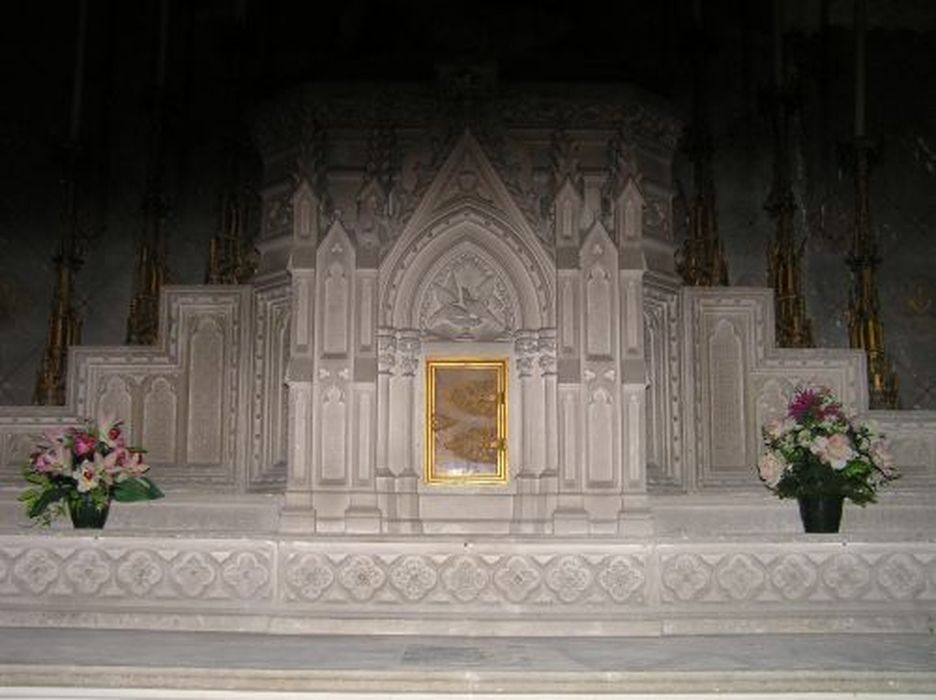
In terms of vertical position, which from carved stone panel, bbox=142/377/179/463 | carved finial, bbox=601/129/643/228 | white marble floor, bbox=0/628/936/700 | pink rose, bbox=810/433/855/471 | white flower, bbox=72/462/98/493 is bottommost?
white marble floor, bbox=0/628/936/700

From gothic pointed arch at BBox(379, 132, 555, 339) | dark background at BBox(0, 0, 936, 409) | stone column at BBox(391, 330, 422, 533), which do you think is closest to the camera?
stone column at BBox(391, 330, 422, 533)

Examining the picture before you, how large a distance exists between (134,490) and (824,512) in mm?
5641

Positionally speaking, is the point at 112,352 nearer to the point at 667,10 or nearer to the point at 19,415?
the point at 19,415

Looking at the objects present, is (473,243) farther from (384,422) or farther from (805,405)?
(805,405)

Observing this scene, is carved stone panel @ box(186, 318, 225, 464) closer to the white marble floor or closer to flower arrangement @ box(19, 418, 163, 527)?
flower arrangement @ box(19, 418, 163, 527)

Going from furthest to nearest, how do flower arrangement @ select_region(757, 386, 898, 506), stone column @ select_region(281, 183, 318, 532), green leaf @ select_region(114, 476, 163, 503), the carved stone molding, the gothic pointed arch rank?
1. the gothic pointed arch
2. stone column @ select_region(281, 183, 318, 532)
3. green leaf @ select_region(114, 476, 163, 503)
4. flower arrangement @ select_region(757, 386, 898, 506)
5. the carved stone molding

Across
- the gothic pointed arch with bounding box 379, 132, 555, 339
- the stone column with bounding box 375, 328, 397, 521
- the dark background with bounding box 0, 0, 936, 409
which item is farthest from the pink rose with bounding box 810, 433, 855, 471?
the stone column with bounding box 375, 328, 397, 521

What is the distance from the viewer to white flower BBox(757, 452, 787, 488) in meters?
8.88

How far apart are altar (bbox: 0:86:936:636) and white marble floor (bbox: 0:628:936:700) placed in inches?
44.4

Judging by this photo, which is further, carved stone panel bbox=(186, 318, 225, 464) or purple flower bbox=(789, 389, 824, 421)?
carved stone panel bbox=(186, 318, 225, 464)

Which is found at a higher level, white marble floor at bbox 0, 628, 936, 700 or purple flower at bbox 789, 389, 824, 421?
purple flower at bbox 789, 389, 824, 421

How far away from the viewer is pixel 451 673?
237 inches

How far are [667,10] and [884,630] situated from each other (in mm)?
7334

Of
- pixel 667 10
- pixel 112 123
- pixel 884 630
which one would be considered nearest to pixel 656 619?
pixel 884 630
